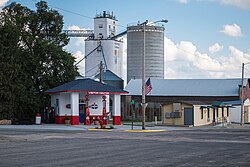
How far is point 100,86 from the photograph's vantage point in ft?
168

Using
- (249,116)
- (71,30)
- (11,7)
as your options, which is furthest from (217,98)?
(71,30)

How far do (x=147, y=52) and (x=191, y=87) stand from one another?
770 inches

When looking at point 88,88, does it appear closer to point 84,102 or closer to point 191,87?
point 84,102

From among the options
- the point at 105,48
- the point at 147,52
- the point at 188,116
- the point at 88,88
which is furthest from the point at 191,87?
the point at 88,88

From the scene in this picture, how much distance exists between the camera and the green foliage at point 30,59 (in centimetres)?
5538

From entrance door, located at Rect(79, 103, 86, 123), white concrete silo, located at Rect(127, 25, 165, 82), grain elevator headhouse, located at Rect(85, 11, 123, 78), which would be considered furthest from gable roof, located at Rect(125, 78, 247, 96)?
entrance door, located at Rect(79, 103, 86, 123)

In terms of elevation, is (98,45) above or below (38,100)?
above

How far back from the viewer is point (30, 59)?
194 feet

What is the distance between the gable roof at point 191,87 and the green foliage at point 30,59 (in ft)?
72.5

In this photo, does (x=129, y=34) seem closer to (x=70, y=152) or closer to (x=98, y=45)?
(x=98, y=45)

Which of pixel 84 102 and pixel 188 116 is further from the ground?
pixel 84 102

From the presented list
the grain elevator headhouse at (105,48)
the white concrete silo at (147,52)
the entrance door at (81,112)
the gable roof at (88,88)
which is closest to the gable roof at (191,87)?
the white concrete silo at (147,52)

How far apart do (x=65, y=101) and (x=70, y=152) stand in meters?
31.0

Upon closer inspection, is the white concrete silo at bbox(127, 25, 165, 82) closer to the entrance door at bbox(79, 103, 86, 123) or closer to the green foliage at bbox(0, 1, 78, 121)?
the green foliage at bbox(0, 1, 78, 121)
